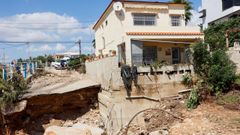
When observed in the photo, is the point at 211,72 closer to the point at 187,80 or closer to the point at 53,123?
the point at 187,80

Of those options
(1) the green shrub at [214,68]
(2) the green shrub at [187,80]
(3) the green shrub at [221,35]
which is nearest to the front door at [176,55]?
(3) the green shrub at [221,35]

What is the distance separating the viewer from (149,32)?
17547 mm

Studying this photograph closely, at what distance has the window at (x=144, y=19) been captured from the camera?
1872 cm

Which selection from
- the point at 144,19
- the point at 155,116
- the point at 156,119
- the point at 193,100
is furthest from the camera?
the point at 144,19

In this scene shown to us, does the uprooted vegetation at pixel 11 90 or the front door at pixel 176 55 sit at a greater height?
the front door at pixel 176 55

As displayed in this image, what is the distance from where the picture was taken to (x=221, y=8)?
28875 millimetres

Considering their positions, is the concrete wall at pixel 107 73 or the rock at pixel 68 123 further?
the rock at pixel 68 123

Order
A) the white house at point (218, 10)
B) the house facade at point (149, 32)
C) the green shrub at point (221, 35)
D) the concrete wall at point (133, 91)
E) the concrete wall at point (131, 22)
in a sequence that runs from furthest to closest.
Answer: the white house at point (218, 10) < the concrete wall at point (131, 22) < the house facade at point (149, 32) < the green shrub at point (221, 35) < the concrete wall at point (133, 91)

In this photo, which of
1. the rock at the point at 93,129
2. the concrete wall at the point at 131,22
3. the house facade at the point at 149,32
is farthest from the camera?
the concrete wall at the point at 131,22

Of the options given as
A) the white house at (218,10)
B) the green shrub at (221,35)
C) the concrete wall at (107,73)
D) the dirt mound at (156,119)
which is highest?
the white house at (218,10)

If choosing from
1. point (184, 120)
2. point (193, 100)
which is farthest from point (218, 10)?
point (184, 120)

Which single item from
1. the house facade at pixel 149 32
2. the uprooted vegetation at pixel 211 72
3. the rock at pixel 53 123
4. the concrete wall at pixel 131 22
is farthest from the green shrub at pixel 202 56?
the rock at pixel 53 123

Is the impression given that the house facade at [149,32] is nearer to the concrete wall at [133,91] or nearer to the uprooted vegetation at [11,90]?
the concrete wall at [133,91]

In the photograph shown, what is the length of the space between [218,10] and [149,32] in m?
15.5
